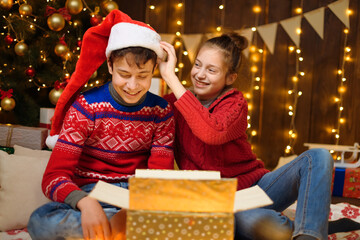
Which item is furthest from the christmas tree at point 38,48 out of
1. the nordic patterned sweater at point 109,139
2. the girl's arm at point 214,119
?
the girl's arm at point 214,119

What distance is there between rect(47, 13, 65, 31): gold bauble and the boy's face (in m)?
1.33

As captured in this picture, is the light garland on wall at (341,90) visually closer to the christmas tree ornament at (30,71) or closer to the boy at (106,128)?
the boy at (106,128)

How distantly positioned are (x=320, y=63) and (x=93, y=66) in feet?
7.52

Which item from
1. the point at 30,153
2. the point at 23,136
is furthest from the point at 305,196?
the point at 23,136

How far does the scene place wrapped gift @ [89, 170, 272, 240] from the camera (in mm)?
797

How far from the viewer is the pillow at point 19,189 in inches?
57.3

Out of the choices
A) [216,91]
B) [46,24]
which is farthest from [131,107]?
[46,24]

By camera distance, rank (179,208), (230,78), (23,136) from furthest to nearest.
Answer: (23,136) → (230,78) → (179,208)

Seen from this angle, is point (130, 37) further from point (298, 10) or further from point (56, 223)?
point (298, 10)

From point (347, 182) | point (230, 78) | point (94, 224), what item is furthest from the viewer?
point (347, 182)

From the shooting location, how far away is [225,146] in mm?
1478

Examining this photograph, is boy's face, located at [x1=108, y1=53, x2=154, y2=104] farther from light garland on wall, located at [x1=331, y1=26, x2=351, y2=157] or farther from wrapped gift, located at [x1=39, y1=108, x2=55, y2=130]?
light garland on wall, located at [x1=331, y1=26, x2=351, y2=157]

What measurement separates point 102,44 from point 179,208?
2.40 feet

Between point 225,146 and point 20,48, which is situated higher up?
point 20,48
